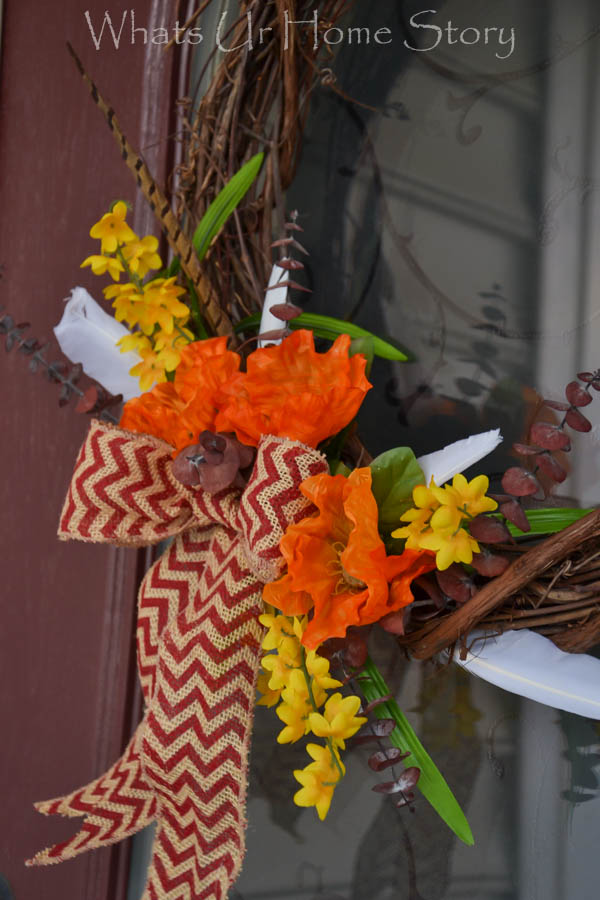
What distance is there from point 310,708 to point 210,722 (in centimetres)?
8

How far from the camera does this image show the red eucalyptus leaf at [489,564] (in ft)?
1.47

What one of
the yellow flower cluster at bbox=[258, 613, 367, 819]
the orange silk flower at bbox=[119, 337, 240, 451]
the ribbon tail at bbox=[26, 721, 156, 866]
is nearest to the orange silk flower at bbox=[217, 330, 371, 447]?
the orange silk flower at bbox=[119, 337, 240, 451]

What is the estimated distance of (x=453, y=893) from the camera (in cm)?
59

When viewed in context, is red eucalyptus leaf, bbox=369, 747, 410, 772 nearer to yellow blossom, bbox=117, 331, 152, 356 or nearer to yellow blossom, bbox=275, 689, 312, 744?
yellow blossom, bbox=275, 689, 312, 744

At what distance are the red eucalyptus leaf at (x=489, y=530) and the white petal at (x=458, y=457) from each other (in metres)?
0.04

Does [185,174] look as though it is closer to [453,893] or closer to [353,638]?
[353,638]

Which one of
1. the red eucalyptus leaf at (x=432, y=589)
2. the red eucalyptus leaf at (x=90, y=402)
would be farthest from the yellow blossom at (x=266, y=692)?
the red eucalyptus leaf at (x=90, y=402)

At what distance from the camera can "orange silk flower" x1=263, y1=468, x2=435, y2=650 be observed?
432 millimetres

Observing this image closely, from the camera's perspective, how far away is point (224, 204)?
0.60m

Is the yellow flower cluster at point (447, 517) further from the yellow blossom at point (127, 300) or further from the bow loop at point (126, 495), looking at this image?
the yellow blossom at point (127, 300)

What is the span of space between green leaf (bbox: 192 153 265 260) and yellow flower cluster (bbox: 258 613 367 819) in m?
0.29

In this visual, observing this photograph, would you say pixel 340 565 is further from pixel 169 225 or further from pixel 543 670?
pixel 169 225

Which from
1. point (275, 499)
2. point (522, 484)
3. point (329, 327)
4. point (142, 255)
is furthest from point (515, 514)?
point (142, 255)

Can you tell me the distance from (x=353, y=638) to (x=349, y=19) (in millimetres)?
489
